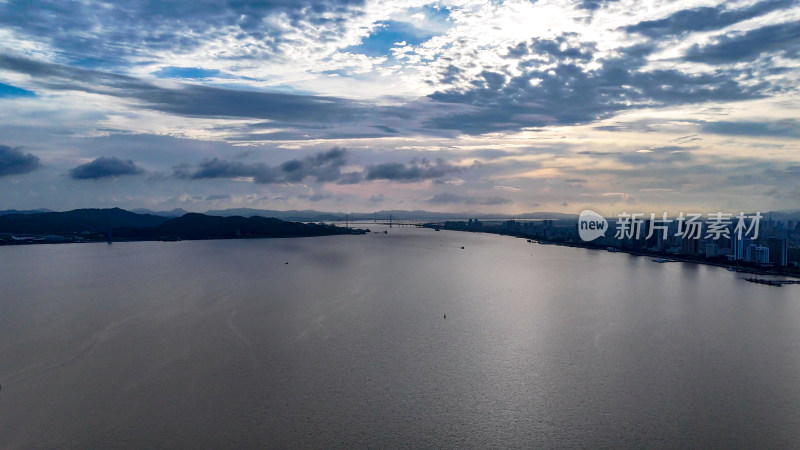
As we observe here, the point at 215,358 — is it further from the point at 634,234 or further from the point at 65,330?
the point at 634,234

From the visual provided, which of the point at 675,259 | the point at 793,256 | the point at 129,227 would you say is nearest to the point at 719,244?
the point at 675,259

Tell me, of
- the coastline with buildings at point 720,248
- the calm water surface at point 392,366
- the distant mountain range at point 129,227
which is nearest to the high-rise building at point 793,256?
the coastline with buildings at point 720,248

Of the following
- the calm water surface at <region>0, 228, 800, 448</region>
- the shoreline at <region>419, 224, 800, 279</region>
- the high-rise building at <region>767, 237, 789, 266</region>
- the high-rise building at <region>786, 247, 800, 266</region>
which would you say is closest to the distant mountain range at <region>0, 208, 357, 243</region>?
the shoreline at <region>419, 224, 800, 279</region>

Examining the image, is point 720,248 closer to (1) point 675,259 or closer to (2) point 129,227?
(1) point 675,259

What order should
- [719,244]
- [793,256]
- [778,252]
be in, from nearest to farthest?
[778,252]
[793,256]
[719,244]

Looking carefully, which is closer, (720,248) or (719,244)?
(720,248)

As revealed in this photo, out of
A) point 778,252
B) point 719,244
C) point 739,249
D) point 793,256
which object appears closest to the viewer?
point 778,252

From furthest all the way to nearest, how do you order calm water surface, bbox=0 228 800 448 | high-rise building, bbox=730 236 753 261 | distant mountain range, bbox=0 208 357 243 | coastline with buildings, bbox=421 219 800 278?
distant mountain range, bbox=0 208 357 243 → high-rise building, bbox=730 236 753 261 → coastline with buildings, bbox=421 219 800 278 → calm water surface, bbox=0 228 800 448

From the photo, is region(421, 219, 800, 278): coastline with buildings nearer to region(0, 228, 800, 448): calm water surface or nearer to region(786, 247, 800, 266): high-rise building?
region(786, 247, 800, 266): high-rise building

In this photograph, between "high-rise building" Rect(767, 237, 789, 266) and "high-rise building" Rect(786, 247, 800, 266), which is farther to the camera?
"high-rise building" Rect(786, 247, 800, 266)
